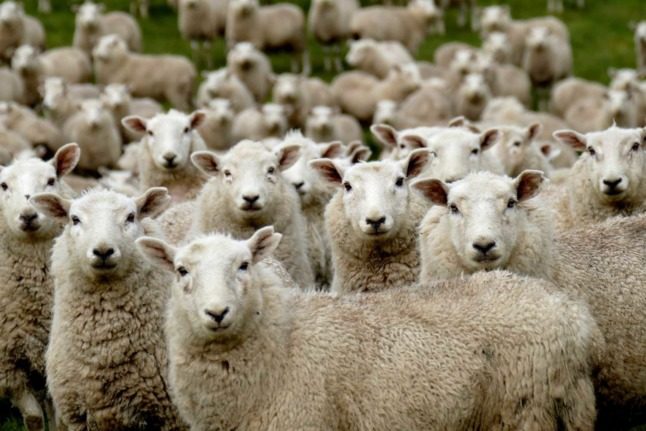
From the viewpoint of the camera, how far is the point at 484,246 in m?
6.70

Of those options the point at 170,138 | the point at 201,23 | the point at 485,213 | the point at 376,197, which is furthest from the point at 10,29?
the point at 485,213

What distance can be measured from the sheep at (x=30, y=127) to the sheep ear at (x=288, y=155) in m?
7.68

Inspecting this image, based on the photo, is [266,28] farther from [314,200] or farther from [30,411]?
[30,411]

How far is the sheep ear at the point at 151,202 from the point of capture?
691 centimetres

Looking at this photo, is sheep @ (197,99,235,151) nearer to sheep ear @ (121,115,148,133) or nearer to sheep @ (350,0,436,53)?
sheep ear @ (121,115,148,133)

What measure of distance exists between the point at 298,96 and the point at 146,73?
9.40 feet

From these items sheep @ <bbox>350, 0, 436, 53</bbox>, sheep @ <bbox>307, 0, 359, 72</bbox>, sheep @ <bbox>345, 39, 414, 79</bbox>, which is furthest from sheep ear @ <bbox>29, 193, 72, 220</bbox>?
sheep @ <bbox>350, 0, 436, 53</bbox>

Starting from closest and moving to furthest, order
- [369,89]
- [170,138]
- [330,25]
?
[170,138], [369,89], [330,25]

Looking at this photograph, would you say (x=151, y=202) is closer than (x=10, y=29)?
Yes

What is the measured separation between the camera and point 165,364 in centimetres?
667

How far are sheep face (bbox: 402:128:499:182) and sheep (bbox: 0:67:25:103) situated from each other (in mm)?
10179

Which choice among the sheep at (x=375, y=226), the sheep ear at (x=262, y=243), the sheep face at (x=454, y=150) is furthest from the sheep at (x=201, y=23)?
the sheep ear at (x=262, y=243)

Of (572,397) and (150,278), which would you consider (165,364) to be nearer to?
(150,278)

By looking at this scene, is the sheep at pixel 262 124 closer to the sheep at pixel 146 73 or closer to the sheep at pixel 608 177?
the sheep at pixel 146 73
